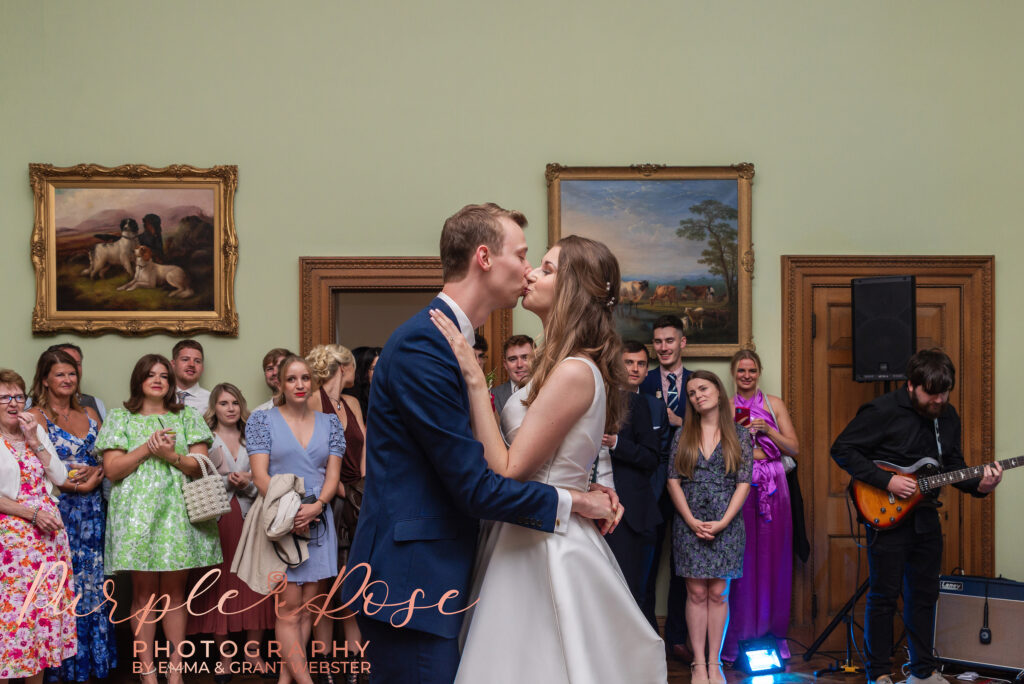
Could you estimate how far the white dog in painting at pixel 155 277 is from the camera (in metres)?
6.25

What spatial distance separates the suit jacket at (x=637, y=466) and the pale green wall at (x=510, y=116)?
1348 millimetres

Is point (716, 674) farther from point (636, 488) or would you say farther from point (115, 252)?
point (115, 252)

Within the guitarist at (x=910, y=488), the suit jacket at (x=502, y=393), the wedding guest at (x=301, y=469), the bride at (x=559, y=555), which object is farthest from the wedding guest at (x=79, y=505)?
the guitarist at (x=910, y=488)

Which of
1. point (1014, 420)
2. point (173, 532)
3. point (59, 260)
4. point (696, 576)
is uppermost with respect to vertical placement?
point (59, 260)

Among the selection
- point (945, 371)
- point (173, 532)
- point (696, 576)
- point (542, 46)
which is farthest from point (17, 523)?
point (945, 371)

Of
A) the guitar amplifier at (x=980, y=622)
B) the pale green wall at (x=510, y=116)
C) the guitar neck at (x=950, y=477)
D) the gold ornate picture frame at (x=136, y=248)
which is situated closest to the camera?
the guitar neck at (x=950, y=477)

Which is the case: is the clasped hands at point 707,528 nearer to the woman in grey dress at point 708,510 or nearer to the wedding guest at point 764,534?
the woman in grey dress at point 708,510

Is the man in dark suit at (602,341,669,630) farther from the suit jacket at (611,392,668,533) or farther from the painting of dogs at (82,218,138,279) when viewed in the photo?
the painting of dogs at (82,218,138,279)

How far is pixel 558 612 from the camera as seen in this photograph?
2.24m

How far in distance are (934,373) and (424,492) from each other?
389cm

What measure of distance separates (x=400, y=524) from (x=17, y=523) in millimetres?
3252

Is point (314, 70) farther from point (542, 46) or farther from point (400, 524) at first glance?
point (400, 524)

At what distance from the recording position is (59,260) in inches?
245

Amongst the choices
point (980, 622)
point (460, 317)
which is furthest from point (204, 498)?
point (980, 622)
